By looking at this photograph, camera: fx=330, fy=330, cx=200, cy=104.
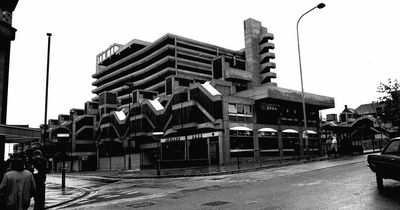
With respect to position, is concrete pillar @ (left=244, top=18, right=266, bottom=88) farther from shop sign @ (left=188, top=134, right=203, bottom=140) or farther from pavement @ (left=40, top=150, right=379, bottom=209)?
pavement @ (left=40, top=150, right=379, bottom=209)

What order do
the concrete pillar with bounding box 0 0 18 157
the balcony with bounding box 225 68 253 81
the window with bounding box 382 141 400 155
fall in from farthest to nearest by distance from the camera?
1. the balcony with bounding box 225 68 253 81
2. the concrete pillar with bounding box 0 0 18 157
3. the window with bounding box 382 141 400 155

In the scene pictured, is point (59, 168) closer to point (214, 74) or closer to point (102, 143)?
point (102, 143)

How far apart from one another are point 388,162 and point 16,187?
29.8 ft

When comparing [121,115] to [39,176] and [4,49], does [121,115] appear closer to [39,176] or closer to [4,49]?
[4,49]

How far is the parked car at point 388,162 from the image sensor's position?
28.7 feet

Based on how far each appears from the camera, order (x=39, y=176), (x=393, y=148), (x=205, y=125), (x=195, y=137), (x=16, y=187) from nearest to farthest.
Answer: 1. (x=16, y=187)
2. (x=393, y=148)
3. (x=39, y=176)
4. (x=205, y=125)
5. (x=195, y=137)

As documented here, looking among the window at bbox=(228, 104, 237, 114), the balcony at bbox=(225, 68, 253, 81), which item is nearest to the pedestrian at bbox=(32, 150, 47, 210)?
the window at bbox=(228, 104, 237, 114)

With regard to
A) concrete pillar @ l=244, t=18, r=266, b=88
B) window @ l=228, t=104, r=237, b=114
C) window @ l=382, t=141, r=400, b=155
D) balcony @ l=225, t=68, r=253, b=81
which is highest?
concrete pillar @ l=244, t=18, r=266, b=88

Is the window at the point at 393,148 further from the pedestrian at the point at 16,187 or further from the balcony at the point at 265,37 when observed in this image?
the balcony at the point at 265,37

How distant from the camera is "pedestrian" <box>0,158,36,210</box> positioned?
6.23 metres

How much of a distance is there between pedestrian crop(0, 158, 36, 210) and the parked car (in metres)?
8.85

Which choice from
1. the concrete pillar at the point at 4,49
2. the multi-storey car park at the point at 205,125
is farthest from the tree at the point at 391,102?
the concrete pillar at the point at 4,49

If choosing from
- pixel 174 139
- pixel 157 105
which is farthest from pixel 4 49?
pixel 157 105

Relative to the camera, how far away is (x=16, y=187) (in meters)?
6.33
